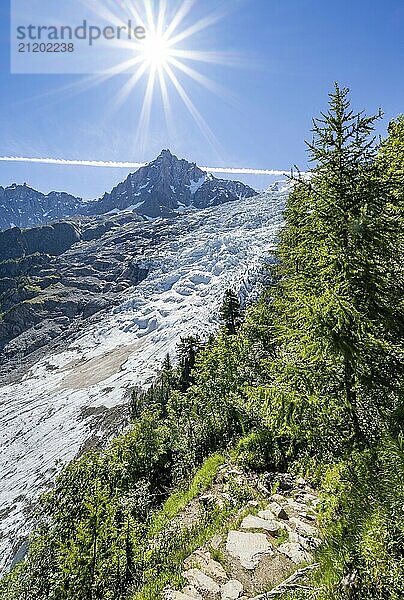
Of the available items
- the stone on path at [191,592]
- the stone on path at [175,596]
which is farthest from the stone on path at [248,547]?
the stone on path at [175,596]

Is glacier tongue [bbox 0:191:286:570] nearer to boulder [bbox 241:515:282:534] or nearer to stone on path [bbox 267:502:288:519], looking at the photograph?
stone on path [bbox 267:502:288:519]

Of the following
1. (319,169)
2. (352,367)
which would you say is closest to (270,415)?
(352,367)

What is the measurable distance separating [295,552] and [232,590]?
1.48m

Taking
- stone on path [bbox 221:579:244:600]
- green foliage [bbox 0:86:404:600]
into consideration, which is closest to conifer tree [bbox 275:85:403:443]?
green foliage [bbox 0:86:404:600]

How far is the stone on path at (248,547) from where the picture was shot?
7648 mm

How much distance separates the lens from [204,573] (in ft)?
24.4

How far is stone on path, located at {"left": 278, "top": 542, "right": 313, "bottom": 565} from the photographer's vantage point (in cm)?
711

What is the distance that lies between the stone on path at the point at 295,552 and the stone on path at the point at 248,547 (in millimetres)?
282

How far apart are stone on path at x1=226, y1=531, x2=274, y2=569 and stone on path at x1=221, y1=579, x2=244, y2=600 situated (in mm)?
505

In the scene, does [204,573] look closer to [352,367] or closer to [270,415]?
[270,415]

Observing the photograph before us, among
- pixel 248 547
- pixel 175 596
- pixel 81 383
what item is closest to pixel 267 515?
pixel 248 547

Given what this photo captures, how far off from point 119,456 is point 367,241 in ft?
77.6

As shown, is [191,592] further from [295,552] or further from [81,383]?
[81,383]

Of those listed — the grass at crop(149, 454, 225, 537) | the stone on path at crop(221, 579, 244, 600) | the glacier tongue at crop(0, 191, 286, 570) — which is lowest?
the glacier tongue at crop(0, 191, 286, 570)
